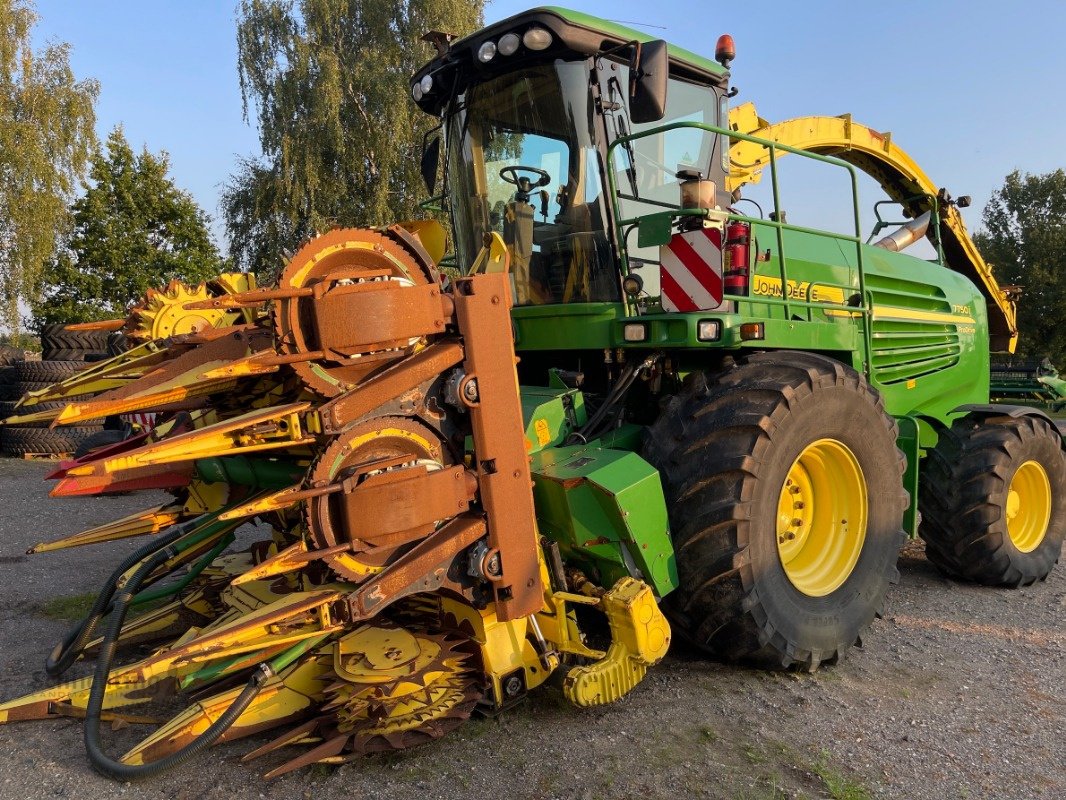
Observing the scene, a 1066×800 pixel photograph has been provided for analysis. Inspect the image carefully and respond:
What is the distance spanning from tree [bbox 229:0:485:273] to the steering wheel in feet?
51.4

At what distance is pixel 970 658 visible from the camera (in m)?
3.65

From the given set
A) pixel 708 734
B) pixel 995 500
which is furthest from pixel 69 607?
pixel 995 500

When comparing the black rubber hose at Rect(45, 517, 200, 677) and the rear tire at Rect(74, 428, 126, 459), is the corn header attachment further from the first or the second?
the rear tire at Rect(74, 428, 126, 459)

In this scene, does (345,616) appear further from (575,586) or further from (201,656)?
(575,586)

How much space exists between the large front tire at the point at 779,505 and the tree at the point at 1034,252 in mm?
26252

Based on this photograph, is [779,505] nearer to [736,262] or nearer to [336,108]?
[736,262]

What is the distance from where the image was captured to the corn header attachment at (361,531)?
2432mm

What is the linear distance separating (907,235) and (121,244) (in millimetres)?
19546

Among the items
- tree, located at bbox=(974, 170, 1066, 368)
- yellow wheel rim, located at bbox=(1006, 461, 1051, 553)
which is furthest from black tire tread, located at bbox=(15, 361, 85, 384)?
tree, located at bbox=(974, 170, 1066, 368)

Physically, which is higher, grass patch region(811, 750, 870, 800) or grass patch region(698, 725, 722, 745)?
grass patch region(698, 725, 722, 745)

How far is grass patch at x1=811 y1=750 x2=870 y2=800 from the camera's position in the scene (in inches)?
95.3

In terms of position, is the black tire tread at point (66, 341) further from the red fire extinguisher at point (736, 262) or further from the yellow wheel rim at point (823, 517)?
the yellow wheel rim at point (823, 517)

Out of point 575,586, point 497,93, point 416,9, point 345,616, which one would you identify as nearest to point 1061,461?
point 575,586

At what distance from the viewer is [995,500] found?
4.64 m
